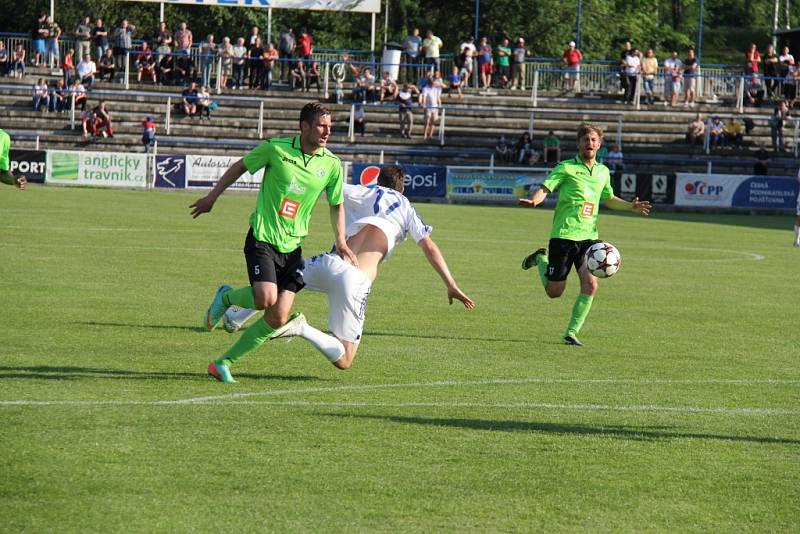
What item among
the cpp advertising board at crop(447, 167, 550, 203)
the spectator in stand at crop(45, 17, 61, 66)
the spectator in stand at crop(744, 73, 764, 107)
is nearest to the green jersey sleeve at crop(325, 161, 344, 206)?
the cpp advertising board at crop(447, 167, 550, 203)

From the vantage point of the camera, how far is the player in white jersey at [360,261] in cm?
957

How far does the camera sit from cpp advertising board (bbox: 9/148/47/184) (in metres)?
38.0

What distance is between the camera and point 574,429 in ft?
27.4

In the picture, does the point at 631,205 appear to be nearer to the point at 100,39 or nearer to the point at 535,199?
the point at 535,199

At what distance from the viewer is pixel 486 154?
4434cm

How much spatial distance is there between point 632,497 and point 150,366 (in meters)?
4.75

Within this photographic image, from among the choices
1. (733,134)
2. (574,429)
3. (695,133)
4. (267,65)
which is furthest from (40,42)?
(574,429)

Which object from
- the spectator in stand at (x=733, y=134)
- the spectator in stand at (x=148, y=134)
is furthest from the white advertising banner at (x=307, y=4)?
the spectator in stand at (x=733, y=134)

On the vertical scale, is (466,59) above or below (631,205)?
above

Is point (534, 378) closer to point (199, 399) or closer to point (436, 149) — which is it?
point (199, 399)

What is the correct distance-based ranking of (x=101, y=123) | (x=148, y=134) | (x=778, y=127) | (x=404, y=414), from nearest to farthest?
1. (x=404, y=414)
2. (x=148, y=134)
3. (x=101, y=123)
4. (x=778, y=127)

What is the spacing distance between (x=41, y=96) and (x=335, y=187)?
1493 inches

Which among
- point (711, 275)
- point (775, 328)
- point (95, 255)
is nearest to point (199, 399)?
point (775, 328)

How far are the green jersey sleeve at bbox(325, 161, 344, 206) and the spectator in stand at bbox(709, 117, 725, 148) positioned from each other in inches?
1507
